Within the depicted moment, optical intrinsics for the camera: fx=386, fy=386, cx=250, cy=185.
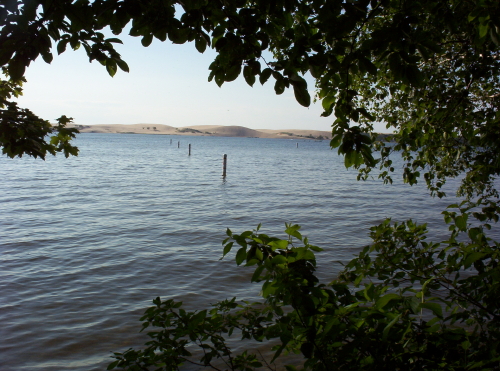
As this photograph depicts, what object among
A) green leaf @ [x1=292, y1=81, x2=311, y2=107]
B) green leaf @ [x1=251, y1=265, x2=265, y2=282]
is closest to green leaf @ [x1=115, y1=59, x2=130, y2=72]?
green leaf @ [x1=292, y1=81, x2=311, y2=107]

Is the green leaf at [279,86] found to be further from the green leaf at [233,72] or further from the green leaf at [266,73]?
the green leaf at [233,72]

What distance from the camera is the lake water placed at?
588 cm

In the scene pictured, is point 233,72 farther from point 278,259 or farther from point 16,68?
point 16,68

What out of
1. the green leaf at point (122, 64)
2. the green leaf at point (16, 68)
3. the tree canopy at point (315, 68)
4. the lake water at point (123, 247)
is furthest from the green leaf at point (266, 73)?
the lake water at point (123, 247)

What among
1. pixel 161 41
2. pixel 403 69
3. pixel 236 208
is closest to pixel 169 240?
pixel 236 208

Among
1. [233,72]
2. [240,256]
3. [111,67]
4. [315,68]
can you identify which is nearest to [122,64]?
[111,67]

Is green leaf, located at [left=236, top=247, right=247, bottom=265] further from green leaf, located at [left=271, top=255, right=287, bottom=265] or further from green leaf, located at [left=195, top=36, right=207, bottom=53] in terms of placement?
green leaf, located at [left=195, top=36, right=207, bottom=53]

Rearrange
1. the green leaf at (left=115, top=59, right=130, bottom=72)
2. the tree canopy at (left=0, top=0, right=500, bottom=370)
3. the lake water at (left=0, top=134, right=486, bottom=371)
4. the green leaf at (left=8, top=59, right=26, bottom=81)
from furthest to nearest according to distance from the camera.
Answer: the lake water at (left=0, top=134, right=486, bottom=371) < the green leaf at (left=115, top=59, right=130, bottom=72) < the green leaf at (left=8, top=59, right=26, bottom=81) < the tree canopy at (left=0, top=0, right=500, bottom=370)

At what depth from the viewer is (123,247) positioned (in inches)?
408

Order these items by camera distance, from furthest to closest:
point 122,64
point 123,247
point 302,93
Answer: point 123,247 → point 122,64 → point 302,93

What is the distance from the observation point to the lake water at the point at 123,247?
5875 mm

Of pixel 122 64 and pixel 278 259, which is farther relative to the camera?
pixel 122 64

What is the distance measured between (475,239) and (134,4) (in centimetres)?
260

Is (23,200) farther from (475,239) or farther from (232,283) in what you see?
(475,239)
